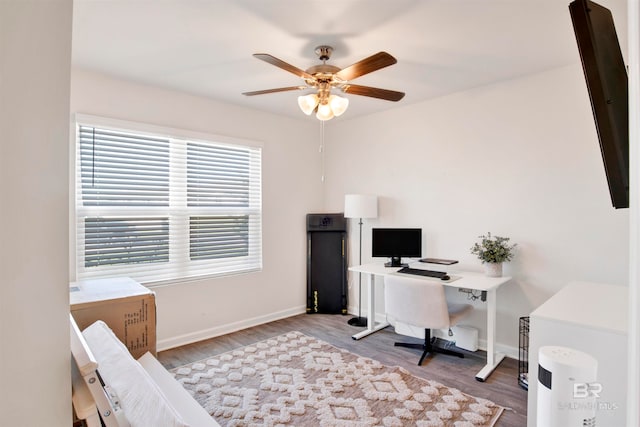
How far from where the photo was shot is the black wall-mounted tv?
91 cm

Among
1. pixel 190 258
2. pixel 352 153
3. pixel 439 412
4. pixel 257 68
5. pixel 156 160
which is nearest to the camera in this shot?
pixel 439 412

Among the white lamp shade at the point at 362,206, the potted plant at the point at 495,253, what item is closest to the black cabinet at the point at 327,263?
the white lamp shade at the point at 362,206

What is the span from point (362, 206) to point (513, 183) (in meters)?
1.59

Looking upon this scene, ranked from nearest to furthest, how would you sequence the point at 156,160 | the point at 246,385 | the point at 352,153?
the point at 246,385 < the point at 156,160 < the point at 352,153

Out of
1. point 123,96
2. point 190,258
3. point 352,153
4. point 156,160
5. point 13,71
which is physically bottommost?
point 190,258

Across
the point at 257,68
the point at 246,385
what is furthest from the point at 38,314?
the point at 257,68

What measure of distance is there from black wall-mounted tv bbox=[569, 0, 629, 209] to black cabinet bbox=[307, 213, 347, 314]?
11.6 ft

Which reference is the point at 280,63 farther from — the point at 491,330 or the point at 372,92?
the point at 491,330

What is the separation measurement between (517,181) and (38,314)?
3.48 m

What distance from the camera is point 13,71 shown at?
2.08 ft

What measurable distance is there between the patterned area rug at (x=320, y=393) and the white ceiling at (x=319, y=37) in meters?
2.59

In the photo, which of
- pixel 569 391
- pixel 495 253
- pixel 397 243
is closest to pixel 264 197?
pixel 397 243

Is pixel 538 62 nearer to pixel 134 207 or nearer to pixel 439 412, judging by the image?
pixel 439 412

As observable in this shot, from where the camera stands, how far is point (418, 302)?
292 centimetres
